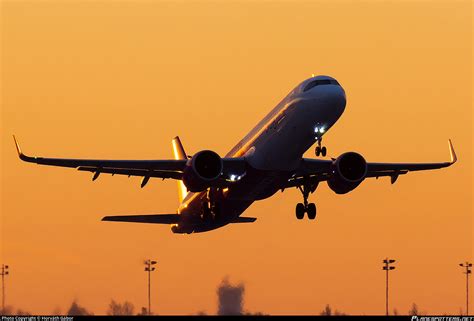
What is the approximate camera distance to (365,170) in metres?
86.0

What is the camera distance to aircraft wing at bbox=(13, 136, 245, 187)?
275 feet

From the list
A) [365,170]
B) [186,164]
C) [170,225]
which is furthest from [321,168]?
[170,225]

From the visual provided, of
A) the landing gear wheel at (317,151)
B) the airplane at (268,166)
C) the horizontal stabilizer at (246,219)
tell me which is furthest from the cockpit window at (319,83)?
the horizontal stabilizer at (246,219)

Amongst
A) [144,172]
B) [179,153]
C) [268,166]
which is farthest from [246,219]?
[268,166]

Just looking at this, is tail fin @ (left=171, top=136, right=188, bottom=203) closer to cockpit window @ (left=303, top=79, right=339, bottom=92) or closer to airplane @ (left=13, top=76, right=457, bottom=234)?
airplane @ (left=13, top=76, right=457, bottom=234)

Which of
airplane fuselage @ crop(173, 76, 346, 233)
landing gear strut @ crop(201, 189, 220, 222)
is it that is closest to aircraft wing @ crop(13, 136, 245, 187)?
airplane fuselage @ crop(173, 76, 346, 233)

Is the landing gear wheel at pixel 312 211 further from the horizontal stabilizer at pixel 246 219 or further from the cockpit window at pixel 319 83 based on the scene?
the cockpit window at pixel 319 83

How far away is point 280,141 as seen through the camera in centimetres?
8050

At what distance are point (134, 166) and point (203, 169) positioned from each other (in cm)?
509

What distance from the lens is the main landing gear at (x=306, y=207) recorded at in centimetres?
8850

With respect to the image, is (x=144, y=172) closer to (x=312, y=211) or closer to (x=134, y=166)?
(x=134, y=166)

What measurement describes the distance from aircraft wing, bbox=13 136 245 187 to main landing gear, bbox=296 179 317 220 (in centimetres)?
614

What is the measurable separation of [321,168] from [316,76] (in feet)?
25.5

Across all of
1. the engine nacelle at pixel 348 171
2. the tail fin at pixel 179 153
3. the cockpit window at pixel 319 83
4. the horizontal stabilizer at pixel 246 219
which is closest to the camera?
the cockpit window at pixel 319 83
